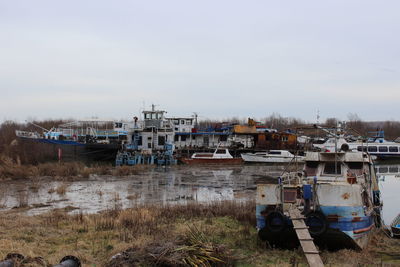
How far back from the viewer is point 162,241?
9656 mm

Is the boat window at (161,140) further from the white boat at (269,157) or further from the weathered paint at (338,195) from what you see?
the weathered paint at (338,195)

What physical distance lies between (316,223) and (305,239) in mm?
1034

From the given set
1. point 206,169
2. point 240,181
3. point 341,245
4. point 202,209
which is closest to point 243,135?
point 206,169

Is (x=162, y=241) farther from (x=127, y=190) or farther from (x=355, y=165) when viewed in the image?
(x=127, y=190)

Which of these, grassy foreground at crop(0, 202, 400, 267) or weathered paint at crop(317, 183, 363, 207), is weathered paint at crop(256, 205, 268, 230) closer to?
grassy foreground at crop(0, 202, 400, 267)

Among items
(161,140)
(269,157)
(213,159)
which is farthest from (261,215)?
(161,140)

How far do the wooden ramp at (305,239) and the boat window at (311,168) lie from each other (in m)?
2.49

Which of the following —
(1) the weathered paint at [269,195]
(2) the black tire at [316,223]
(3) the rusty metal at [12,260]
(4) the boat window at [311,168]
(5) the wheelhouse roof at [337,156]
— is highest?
(5) the wheelhouse roof at [337,156]

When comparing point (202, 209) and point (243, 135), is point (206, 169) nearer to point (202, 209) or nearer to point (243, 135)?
point (243, 135)

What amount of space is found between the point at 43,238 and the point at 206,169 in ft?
103

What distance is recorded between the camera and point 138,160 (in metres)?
45.4

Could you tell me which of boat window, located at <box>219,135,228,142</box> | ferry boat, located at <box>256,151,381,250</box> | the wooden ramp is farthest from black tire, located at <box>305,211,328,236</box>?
boat window, located at <box>219,135,228,142</box>

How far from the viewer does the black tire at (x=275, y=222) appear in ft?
35.6

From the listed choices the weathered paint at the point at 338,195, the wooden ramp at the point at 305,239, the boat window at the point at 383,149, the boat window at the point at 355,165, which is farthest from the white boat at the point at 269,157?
the weathered paint at the point at 338,195
